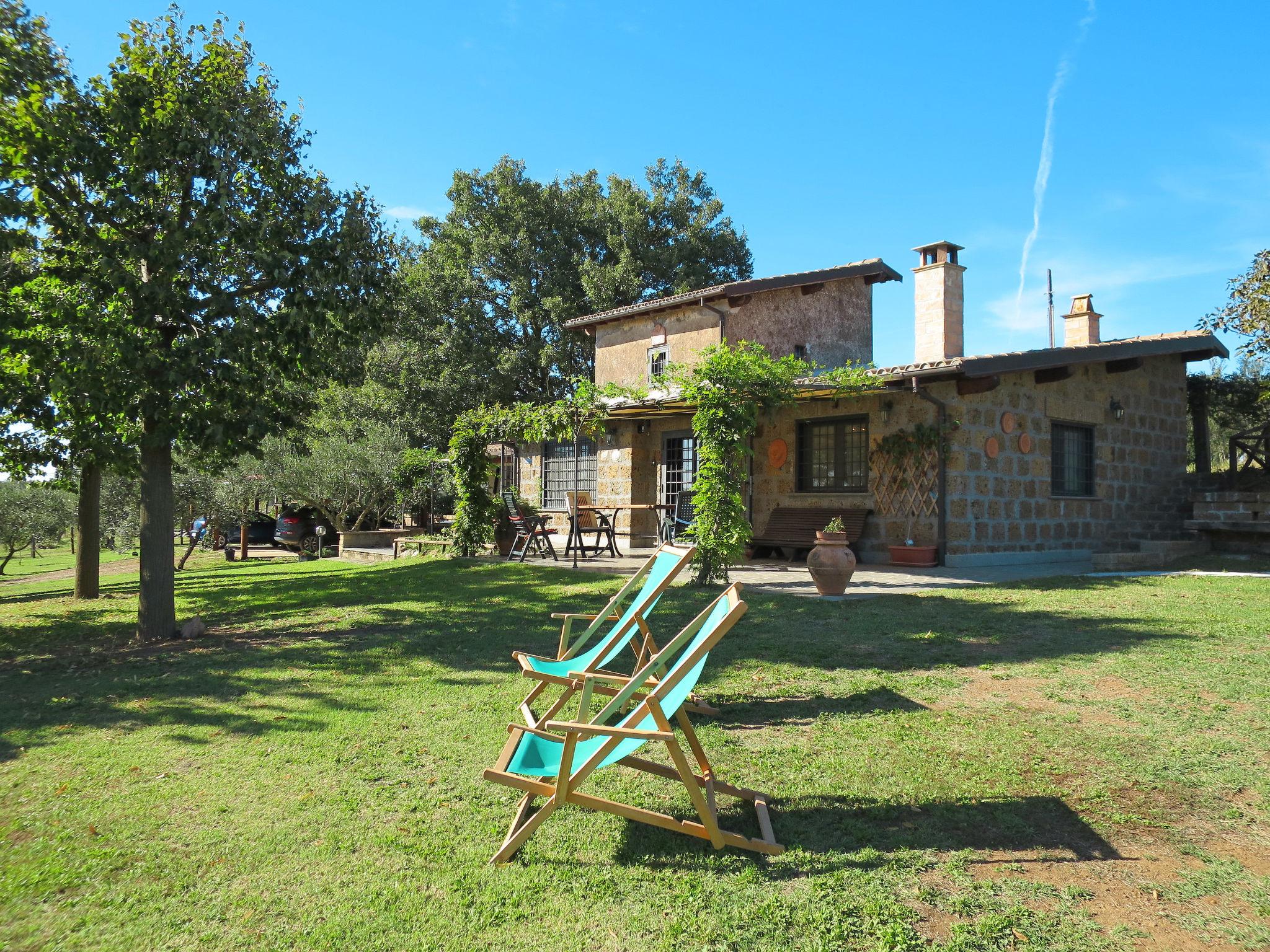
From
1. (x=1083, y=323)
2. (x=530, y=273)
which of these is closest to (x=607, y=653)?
(x=1083, y=323)

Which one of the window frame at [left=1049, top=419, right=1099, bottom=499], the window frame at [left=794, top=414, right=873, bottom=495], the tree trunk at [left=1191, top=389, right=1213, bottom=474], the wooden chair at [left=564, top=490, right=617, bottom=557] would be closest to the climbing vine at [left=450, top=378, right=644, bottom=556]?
the wooden chair at [left=564, top=490, right=617, bottom=557]

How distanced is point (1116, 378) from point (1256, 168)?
7041 mm

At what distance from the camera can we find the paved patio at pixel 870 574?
8953mm

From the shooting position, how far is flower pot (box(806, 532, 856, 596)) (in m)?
8.05

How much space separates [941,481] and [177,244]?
373 inches

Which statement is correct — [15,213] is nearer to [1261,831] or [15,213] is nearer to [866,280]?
[1261,831]

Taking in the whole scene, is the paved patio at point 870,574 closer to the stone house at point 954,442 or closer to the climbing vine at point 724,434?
the climbing vine at point 724,434

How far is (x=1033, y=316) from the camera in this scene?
944 inches

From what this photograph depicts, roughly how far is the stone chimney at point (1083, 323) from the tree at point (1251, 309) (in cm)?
440

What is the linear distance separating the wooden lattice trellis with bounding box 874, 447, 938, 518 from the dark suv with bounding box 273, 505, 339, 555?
41.8ft

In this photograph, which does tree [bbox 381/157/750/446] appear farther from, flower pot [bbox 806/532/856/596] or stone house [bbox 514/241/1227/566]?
flower pot [bbox 806/532/856/596]

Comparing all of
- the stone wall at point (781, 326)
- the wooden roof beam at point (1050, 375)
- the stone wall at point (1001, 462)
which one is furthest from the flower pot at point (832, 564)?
the stone wall at point (781, 326)

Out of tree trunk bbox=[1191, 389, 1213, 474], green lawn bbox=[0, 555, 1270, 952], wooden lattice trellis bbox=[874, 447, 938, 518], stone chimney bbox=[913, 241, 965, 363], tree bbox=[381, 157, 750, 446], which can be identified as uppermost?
tree bbox=[381, 157, 750, 446]

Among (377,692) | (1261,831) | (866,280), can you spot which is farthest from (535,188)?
(1261,831)
